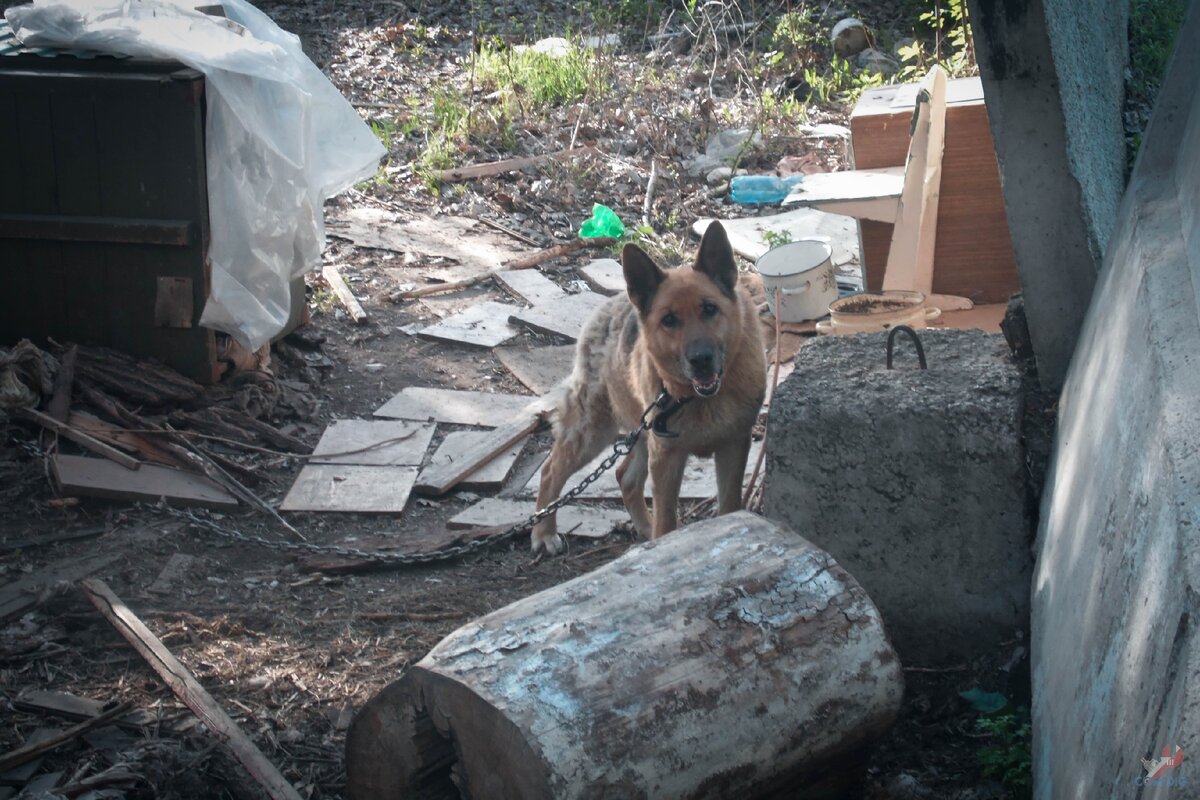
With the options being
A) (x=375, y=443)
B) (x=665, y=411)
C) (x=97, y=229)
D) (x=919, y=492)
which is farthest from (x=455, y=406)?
(x=919, y=492)

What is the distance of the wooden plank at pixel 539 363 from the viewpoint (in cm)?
859

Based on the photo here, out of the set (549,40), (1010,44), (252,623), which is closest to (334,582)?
(252,623)

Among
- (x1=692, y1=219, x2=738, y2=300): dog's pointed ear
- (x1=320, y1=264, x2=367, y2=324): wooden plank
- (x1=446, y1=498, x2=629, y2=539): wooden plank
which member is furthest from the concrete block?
(x1=320, y1=264, x2=367, y2=324): wooden plank

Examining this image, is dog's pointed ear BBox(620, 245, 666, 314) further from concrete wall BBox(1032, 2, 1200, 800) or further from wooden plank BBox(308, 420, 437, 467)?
wooden plank BBox(308, 420, 437, 467)

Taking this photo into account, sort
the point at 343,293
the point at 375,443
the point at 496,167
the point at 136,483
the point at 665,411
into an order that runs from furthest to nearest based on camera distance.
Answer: the point at 496,167 → the point at 343,293 → the point at 375,443 → the point at 136,483 → the point at 665,411

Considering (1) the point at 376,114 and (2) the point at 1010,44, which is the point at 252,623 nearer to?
(2) the point at 1010,44

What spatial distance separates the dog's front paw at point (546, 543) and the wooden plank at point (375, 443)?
1.29 meters

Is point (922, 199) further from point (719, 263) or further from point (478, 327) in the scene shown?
point (478, 327)

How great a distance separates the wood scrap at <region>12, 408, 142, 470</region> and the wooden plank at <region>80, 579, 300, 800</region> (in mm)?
1504

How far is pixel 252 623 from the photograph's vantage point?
5254 mm

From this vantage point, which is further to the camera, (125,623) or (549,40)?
(549,40)

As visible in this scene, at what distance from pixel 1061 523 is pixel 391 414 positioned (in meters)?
5.45

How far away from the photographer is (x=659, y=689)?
10.1 feet

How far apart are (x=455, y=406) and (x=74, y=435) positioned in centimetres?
256
